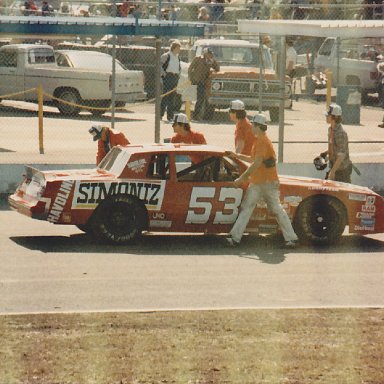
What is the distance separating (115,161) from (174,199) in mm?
957

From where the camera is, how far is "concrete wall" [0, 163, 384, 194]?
21.0 metres

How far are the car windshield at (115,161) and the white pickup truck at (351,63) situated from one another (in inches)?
770

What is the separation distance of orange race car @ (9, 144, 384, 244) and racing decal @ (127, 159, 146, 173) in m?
0.01

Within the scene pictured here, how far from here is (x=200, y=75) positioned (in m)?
30.2

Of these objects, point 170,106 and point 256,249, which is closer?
point 256,249

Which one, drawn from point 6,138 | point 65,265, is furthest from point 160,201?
point 6,138

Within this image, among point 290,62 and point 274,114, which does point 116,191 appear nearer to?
point 274,114

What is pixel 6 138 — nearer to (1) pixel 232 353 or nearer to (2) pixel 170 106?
(2) pixel 170 106

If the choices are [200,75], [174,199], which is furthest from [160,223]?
[200,75]

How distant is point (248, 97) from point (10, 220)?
1363 cm

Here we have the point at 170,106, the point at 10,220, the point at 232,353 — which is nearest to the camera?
the point at 232,353

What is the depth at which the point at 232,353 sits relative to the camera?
34.3 ft

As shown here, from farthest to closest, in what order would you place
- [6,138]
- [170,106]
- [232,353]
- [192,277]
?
[170,106], [6,138], [192,277], [232,353]

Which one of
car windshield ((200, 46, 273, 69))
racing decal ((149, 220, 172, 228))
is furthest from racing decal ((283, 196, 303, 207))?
car windshield ((200, 46, 273, 69))
